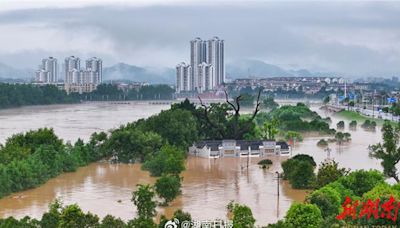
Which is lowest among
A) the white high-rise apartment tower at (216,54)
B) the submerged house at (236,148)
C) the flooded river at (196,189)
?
the flooded river at (196,189)

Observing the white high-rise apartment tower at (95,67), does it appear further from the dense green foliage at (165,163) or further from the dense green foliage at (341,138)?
the dense green foliage at (165,163)

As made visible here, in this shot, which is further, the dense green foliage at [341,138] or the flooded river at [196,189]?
the dense green foliage at [341,138]

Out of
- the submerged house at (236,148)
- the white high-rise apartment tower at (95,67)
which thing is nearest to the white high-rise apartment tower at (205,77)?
the white high-rise apartment tower at (95,67)

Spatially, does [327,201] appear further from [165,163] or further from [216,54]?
[216,54]

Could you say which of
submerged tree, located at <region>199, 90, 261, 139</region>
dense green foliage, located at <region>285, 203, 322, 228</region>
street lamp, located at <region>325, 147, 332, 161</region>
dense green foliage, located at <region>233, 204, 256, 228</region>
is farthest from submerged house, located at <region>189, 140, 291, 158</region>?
dense green foliage, located at <region>285, 203, 322, 228</region>

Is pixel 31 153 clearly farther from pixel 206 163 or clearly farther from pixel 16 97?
pixel 16 97

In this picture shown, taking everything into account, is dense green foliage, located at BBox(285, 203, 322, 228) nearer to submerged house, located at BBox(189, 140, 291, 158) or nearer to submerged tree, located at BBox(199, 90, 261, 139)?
submerged house, located at BBox(189, 140, 291, 158)

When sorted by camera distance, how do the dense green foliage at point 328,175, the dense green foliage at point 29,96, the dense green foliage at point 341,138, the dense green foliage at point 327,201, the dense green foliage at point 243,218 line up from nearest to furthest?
the dense green foliage at point 243,218 < the dense green foliage at point 327,201 < the dense green foliage at point 328,175 < the dense green foliage at point 341,138 < the dense green foliage at point 29,96
